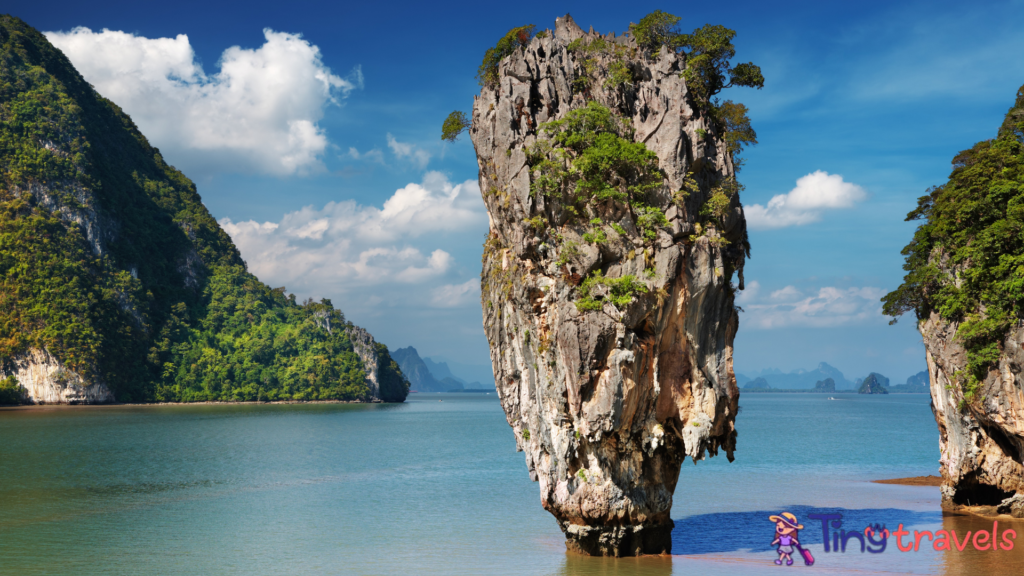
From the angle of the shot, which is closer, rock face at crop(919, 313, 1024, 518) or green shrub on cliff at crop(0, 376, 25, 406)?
rock face at crop(919, 313, 1024, 518)

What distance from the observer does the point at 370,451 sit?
54500mm

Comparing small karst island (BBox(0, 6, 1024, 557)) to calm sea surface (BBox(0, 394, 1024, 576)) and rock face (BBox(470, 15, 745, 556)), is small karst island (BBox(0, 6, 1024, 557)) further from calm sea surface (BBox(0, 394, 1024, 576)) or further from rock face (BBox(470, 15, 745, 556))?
calm sea surface (BBox(0, 394, 1024, 576))

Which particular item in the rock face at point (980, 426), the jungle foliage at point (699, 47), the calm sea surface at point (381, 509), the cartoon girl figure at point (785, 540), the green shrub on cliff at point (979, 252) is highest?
the jungle foliage at point (699, 47)

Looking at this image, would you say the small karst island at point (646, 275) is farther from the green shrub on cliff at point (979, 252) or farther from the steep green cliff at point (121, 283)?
the steep green cliff at point (121, 283)

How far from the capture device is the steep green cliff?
107 metres

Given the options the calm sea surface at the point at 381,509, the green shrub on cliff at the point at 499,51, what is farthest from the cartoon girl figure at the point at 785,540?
the green shrub on cliff at the point at 499,51

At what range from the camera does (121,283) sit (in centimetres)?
12406

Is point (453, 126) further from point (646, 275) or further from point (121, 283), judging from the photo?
point (121, 283)

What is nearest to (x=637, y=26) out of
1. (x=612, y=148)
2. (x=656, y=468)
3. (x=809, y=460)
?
(x=612, y=148)

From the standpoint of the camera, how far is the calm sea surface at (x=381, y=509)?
20.5 metres

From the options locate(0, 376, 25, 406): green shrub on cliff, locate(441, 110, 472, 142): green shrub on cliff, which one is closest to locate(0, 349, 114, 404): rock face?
locate(0, 376, 25, 406): green shrub on cliff

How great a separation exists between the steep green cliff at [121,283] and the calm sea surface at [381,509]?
2258 inches

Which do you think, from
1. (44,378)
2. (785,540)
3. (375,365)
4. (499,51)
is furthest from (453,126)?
(375,365)

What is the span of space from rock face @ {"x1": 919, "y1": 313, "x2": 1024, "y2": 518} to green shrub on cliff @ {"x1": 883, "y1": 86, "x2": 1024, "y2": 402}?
0.42 m
